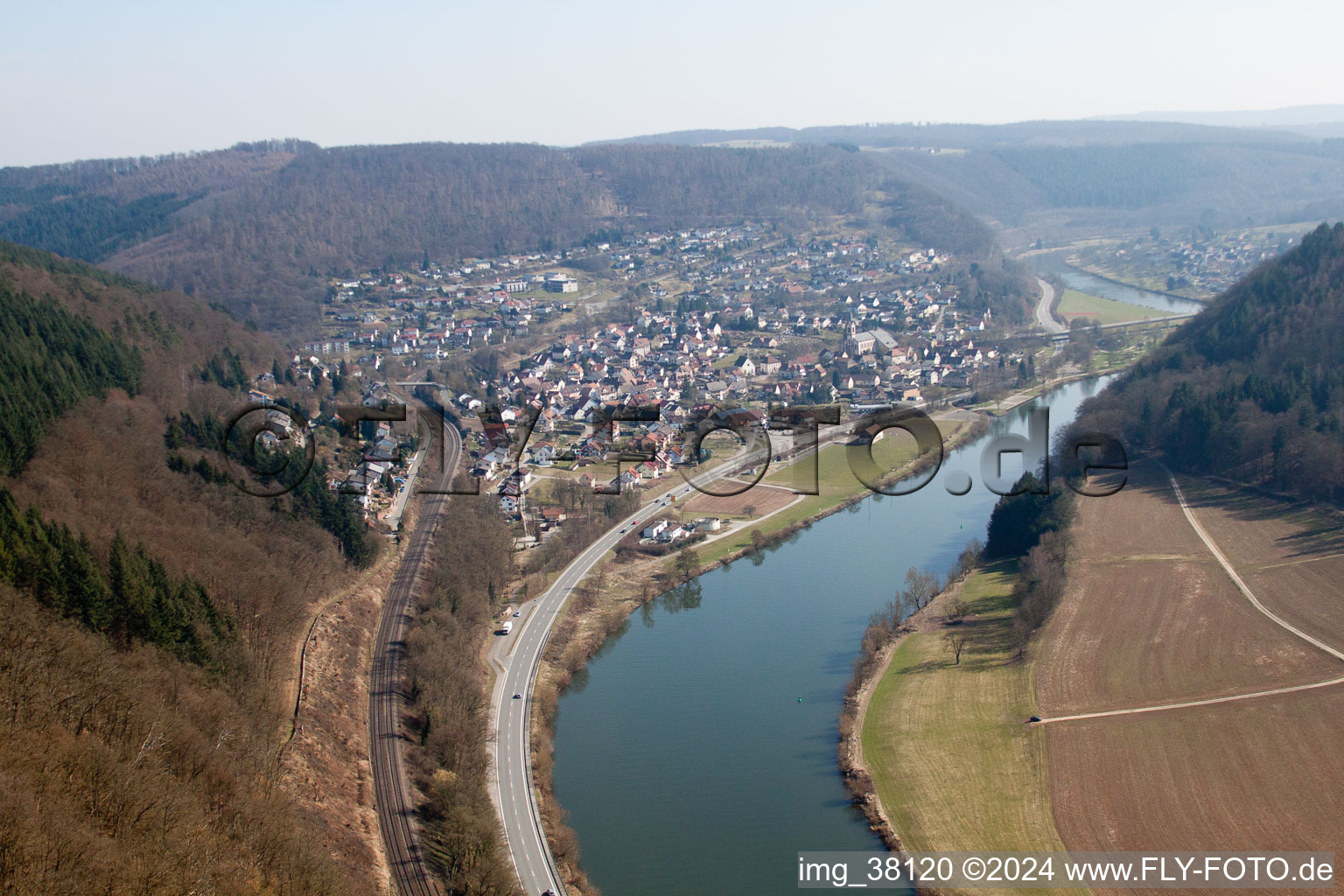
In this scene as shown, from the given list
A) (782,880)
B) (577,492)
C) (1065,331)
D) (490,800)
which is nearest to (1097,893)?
(782,880)

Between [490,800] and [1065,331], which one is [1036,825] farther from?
[1065,331]

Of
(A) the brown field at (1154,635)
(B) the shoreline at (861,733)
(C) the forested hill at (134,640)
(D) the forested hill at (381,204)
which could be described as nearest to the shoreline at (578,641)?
(C) the forested hill at (134,640)

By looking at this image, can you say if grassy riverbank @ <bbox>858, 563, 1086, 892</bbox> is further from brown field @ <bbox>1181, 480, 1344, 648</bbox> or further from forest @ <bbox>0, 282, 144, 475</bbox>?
forest @ <bbox>0, 282, 144, 475</bbox>

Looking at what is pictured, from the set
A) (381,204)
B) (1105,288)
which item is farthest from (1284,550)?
(381,204)

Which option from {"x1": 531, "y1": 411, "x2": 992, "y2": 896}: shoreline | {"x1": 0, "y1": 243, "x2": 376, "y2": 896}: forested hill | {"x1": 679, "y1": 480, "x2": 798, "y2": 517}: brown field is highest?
{"x1": 0, "y1": 243, "x2": 376, "y2": 896}: forested hill

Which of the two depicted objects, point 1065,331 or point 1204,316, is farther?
point 1065,331

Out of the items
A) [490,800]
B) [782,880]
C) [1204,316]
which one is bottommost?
[782,880]

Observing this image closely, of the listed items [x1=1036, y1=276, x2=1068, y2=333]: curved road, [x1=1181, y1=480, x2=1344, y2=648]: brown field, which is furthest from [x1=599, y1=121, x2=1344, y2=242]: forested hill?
[x1=1181, y1=480, x2=1344, y2=648]: brown field
